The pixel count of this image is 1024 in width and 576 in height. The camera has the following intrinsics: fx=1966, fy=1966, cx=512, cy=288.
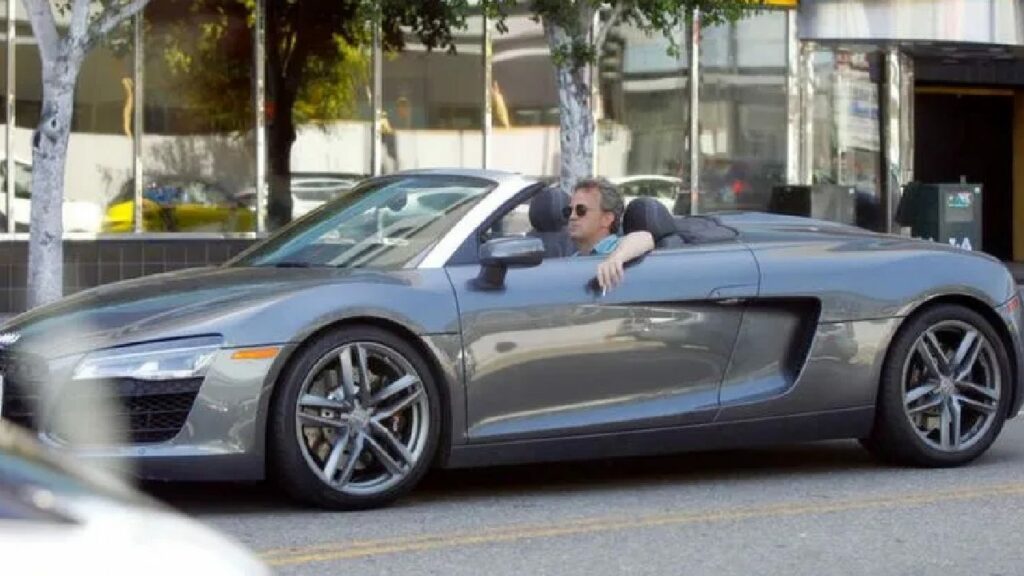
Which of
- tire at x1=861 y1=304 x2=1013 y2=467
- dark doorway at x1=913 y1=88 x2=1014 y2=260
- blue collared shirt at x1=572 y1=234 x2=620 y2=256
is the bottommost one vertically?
tire at x1=861 y1=304 x2=1013 y2=467

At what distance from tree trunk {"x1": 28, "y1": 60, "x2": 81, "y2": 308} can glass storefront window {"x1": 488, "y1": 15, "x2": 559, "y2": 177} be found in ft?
24.1

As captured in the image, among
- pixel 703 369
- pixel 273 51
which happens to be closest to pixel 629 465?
pixel 703 369

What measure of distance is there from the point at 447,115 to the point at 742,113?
12.9 feet

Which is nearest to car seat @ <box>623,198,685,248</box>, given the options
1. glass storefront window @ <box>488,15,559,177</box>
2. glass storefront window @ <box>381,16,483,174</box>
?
glass storefront window @ <box>381,16,483,174</box>

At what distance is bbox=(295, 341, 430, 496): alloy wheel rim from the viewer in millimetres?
7625

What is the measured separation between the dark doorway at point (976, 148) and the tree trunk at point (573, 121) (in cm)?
1203

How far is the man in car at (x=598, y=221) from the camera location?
846 cm

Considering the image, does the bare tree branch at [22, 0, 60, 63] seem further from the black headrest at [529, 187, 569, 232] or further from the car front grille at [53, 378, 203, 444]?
the car front grille at [53, 378, 203, 444]

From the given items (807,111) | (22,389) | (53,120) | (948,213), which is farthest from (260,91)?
(22,389)

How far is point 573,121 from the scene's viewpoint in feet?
56.1

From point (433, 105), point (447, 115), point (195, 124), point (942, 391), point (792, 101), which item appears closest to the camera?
point (942, 391)

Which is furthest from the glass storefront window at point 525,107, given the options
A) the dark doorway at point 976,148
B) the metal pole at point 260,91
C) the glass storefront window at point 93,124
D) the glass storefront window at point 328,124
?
the dark doorway at point 976,148

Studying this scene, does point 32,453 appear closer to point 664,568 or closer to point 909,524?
point 664,568

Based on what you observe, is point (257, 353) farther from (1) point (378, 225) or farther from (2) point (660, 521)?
(2) point (660, 521)
